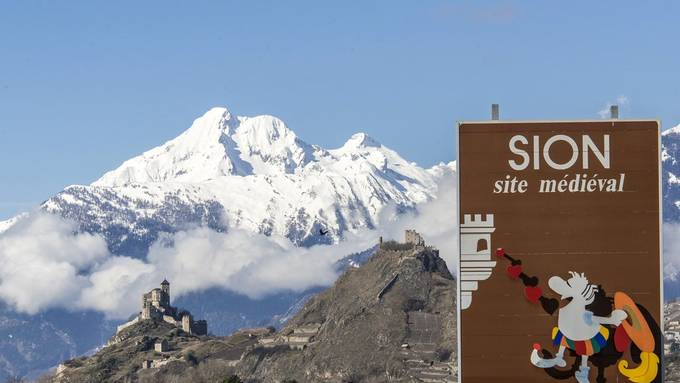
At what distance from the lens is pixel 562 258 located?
4114 inches

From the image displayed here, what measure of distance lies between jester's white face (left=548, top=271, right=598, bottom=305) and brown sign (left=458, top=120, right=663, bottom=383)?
56mm

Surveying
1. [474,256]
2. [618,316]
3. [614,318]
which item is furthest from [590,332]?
[474,256]

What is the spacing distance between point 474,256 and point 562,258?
4.92m

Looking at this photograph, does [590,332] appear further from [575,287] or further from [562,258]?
[562,258]

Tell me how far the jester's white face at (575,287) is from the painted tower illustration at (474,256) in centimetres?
364

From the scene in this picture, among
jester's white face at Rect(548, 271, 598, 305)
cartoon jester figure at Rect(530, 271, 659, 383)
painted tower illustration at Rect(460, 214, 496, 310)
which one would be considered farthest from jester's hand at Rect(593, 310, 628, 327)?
painted tower illustration at Rect(460, 214, 496, 310)

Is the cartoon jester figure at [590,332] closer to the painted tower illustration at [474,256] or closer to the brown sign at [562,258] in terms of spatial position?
the brown sign at [562,258]

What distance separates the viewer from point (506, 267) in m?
105

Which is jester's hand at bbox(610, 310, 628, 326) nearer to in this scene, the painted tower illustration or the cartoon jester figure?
the cartoon jester figure

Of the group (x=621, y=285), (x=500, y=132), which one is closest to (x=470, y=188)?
(x=500, y=132)

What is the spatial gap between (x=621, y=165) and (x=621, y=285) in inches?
265

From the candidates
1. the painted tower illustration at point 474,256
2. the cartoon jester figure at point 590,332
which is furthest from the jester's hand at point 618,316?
the painted tower illustration at point 474,256

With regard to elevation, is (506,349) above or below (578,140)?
below

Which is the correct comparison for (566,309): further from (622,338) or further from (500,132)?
(500,132)
